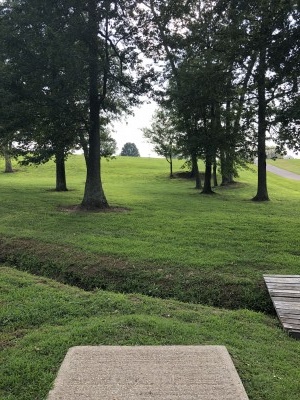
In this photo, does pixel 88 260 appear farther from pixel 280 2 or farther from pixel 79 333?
pixel 280 2

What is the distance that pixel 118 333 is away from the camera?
4.08 metres

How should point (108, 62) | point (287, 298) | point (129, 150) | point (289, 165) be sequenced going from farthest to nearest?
point (129, 150)
point (289, 165)
point (108, 62)
point (287, 298)

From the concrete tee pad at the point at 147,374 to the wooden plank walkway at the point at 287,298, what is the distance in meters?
1.26

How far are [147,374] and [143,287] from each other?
2.88 metres

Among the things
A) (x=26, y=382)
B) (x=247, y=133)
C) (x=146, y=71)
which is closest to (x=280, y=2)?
(x=146, y=71)

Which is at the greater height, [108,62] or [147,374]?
[108,62]

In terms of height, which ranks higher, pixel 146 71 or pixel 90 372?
pixel 146 71

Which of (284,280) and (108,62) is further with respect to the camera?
(108,62)

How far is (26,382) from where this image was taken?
3180 mm

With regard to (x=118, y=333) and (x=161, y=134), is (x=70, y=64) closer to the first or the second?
(x=118, y=333)

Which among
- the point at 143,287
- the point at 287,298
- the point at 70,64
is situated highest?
the point at 70,64

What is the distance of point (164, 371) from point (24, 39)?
10.6 metres

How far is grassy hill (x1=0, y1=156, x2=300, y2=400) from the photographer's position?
3615mm

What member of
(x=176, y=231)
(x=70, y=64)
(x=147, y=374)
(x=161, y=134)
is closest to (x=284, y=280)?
(x=147, y=374)
